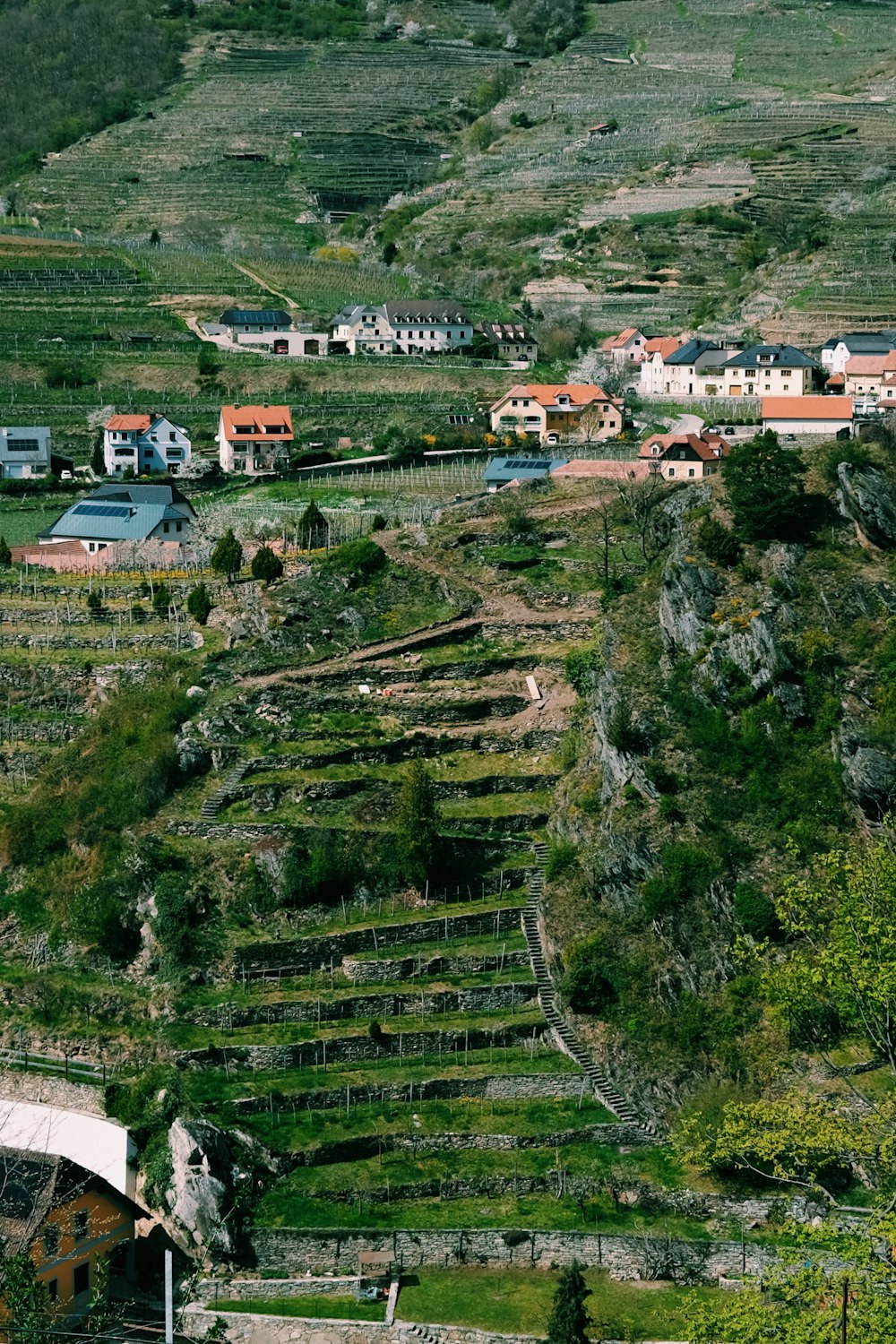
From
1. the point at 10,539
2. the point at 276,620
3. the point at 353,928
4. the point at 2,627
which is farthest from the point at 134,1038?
the point at 10,539

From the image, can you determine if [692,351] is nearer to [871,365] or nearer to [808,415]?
[871,365]

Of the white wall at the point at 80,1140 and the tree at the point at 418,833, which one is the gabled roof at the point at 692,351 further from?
the white wall at the point at 80,1140

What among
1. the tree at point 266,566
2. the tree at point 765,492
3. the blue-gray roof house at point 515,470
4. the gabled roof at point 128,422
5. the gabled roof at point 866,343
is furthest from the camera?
the gabled roof at point 866,343

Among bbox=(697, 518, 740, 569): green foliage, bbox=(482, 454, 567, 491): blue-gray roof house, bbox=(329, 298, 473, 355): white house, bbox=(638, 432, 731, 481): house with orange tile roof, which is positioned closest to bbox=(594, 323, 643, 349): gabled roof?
bbox=(329, 298, 473, 355): white house

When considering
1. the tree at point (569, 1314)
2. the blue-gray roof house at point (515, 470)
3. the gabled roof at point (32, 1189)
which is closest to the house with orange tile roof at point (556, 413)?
the blue-gray roof house at point (515, 470)

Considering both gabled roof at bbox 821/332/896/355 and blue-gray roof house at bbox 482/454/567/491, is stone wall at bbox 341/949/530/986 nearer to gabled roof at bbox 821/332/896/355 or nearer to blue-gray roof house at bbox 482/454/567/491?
blue-gray roof house at bbox 482/454/567/491

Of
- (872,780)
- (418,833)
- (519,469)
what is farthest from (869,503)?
(519,469)

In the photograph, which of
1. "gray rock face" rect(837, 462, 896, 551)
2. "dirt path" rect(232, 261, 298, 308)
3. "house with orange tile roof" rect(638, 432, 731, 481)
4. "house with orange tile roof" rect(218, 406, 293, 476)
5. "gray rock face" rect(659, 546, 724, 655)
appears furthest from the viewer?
"dirt path" rect(232, 261, 298, 308)
